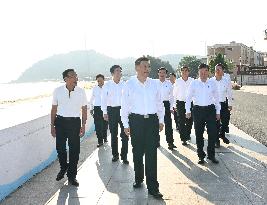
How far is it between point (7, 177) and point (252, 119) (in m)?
11.5

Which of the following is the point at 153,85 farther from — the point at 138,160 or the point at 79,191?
the point at 79,191

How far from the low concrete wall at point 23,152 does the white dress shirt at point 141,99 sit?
76.7 inches

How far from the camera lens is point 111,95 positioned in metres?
8.05

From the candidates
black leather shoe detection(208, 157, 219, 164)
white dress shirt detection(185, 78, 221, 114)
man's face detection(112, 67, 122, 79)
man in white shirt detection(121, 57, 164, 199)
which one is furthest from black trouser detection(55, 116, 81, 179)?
black leather shoe detection(208, 157, 219, 164)

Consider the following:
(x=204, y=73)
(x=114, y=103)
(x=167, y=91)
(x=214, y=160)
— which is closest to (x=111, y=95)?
(x=114, y=103)

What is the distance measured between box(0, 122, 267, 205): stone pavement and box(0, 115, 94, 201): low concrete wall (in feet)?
0.57

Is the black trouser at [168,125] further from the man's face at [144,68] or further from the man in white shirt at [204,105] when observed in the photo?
the man's face at [144,68]

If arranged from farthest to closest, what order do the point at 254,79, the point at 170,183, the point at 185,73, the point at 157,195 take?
the point at 254,79, the point at 185,73, the point at 170,183, the point at 157,195

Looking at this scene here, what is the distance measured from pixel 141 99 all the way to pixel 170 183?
1.62 metres

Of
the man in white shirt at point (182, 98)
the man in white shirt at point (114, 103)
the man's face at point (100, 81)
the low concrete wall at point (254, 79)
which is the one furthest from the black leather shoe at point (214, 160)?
the low concrete wall at point (254, 79)

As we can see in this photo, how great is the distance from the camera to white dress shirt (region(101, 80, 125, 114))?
8.04 m

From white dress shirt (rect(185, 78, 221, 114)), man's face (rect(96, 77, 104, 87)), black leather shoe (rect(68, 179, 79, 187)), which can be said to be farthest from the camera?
man's face (rect(96, 77, 104, 87))

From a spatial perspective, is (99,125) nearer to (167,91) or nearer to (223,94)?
(167,91)

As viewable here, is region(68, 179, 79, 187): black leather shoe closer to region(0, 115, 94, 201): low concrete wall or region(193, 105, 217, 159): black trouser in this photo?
region(0, 115, 94, 201): low concrete wall
